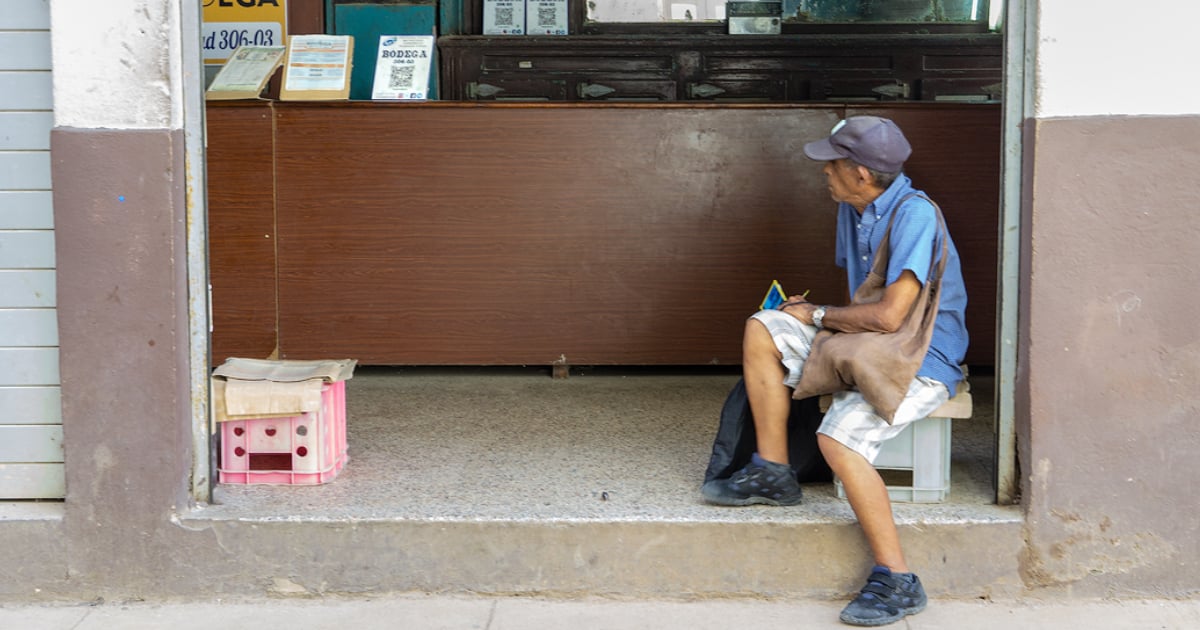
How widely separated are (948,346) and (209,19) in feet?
21.3

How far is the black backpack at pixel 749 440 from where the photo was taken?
3871 millimetres

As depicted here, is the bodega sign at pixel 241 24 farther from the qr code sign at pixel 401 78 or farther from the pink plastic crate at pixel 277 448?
the pink plastic crate at pixel 277 448

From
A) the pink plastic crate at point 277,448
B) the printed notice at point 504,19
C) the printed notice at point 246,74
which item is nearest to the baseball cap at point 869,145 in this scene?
the pink plastic crate at point 277,448

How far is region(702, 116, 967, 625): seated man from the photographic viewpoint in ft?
11.5

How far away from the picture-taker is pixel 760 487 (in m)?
3.69

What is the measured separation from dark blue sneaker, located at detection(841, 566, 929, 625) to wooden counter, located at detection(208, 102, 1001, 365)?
2.51 meters

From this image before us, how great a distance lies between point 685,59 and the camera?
8508 millimetres

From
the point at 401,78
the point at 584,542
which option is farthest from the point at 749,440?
the point at 401,78

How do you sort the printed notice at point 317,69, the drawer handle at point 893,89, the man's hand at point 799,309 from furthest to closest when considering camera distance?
the drawer handle at point 893,89
the printed notice at point 317,69
the man's hand at point 799,309

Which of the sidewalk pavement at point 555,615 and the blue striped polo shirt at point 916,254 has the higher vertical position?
the blue striped polo shirt at point 916,254

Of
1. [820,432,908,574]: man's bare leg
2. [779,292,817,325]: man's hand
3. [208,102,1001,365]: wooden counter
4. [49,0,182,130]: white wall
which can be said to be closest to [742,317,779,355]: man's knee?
[779,292,817,325]: man's hand

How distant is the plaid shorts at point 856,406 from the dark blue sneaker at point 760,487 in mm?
201

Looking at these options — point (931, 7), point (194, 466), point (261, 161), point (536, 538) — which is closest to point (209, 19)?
point (261, 161)

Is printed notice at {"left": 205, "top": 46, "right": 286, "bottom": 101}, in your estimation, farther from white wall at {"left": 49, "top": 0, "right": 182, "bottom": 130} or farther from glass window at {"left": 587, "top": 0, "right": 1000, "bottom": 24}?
glass window at {"left": 587, "top": 0, "right": 1000, "bottom": 24}
